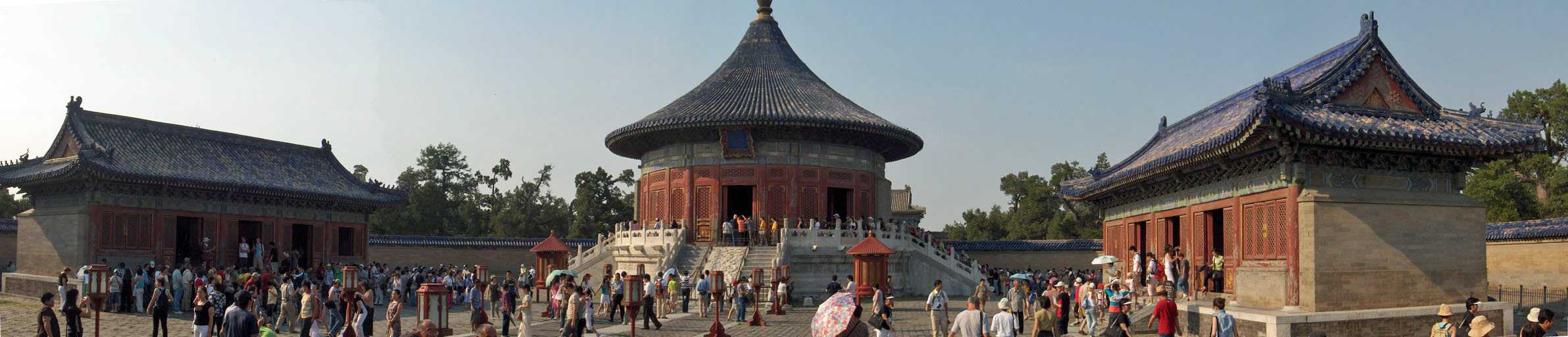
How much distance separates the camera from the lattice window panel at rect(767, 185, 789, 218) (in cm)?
3706

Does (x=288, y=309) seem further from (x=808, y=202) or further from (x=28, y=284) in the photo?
(x=808, y=202)

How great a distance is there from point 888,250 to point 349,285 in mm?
13395

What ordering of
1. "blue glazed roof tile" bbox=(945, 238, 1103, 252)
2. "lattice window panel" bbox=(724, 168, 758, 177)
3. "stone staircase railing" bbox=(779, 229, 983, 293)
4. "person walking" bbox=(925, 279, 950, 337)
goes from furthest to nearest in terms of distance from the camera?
1. "blue glazed roof tile" bbox=(945, 238, 1103, 252)
2. "lattice window panel" bbox=(724, 168, 758, 177)
3. "stone staircase railing" bbox=(779, 229, 983, 293)
4. "person walking" bbox=(925, 279, 950, 337)

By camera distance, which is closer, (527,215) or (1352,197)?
(1352,197)

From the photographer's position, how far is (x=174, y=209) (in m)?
31.0

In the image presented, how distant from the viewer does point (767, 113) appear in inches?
1438

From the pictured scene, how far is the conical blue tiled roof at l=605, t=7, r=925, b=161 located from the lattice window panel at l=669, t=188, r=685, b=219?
5.92ft

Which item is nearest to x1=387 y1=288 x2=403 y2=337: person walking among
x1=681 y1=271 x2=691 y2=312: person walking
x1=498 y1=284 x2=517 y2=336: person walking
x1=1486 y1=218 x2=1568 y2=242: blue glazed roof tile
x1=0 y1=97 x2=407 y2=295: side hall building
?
x1=498 y1=284 x2=517 y2=336: person walking

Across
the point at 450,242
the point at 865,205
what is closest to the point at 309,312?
the point at 865,205

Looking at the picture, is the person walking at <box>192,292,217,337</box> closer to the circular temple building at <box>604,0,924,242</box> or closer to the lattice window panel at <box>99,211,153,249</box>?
the lattice window panel at <box>99,211,153,249</box>

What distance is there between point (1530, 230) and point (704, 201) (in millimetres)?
23567

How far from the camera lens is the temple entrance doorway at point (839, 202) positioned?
38.6 meters

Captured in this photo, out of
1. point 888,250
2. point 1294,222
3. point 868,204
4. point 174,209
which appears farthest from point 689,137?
point 1294,222

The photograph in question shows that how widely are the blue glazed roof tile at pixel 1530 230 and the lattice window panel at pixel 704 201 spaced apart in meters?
22.6
